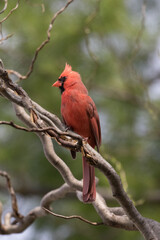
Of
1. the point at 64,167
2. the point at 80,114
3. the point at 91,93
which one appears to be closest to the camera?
the point at 64,167

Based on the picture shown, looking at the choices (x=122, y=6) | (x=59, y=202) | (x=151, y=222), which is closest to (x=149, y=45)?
(x=122, y=6)

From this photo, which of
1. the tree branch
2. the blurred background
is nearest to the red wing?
the tree branch

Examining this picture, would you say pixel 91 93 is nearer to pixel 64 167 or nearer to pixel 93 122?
pixel 93 122

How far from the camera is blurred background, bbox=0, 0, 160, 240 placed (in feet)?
15.2

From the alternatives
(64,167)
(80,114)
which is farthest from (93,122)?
(64,167)

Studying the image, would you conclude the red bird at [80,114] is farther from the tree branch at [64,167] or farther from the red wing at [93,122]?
the tree branch at [64,167]

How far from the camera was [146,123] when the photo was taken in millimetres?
5461

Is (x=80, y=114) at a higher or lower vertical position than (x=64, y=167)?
higher

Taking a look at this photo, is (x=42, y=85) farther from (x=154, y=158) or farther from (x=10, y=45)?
(x=154, y=158)

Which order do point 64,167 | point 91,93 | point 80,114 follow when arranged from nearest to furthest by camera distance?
point 64,167 → point 80,114 → point 91,93

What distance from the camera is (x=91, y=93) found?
5.11 meters

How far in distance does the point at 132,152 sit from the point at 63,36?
149cm

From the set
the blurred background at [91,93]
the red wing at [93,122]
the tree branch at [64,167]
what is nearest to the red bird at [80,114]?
the red wing at [93,122]

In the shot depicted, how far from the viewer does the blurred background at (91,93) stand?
4645 mm
